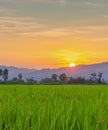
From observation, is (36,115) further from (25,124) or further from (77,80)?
(77,80)

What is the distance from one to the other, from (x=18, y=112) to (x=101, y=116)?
2.86ft

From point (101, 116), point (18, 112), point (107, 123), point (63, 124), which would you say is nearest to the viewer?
point (63, 124)

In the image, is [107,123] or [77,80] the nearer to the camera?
[107,123]

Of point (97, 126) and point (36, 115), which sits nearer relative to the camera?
point (97, 126)

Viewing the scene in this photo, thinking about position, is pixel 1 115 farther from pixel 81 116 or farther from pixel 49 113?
pixel 81 116

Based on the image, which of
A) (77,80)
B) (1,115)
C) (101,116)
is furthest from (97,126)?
(77,80)

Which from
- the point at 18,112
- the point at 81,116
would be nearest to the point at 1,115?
the point at 18,112

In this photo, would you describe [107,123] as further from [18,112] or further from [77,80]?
[77,80]

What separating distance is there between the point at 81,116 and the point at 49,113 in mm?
312

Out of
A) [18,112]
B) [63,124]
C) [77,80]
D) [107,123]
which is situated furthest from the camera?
[77,80]

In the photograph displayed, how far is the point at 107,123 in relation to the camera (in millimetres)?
3102

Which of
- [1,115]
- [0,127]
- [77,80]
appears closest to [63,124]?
[0,127]

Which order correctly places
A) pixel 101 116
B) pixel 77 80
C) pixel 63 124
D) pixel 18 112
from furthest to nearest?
pixel 77 80, pixel 18 112, pixel 101 116, pixel 63 124

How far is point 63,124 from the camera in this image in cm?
284
